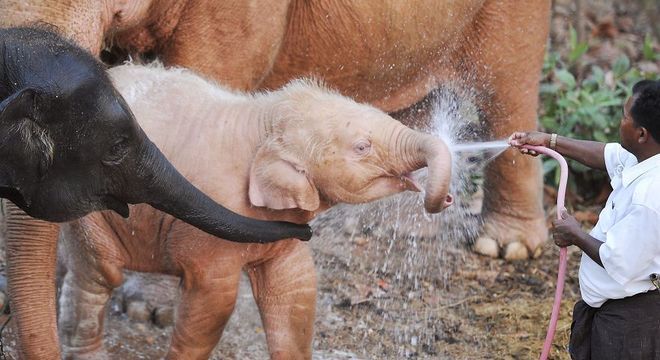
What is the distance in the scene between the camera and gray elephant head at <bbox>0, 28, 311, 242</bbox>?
422cm

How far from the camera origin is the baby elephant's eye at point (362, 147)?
15.9ft

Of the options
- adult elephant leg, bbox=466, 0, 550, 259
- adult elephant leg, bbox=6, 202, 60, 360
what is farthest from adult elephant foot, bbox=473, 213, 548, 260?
adult elephant leg, bbox=6, 202, 60, 360

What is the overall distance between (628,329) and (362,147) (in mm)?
1078

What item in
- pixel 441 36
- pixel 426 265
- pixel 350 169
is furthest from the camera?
pixel 426 265

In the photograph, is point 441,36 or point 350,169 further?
point 441,36

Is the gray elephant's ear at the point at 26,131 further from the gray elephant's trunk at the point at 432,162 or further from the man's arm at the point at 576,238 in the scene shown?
the man's arm at the point at 576,238

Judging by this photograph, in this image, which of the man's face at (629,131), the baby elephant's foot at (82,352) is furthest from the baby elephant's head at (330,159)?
the baby elephant's foot at (82,352)

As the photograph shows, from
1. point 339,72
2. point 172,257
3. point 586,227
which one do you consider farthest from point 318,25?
point 586,227

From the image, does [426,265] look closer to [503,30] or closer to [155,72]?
[503,30]

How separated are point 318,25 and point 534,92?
1.63 metres

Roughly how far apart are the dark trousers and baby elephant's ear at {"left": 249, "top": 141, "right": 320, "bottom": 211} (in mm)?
1064

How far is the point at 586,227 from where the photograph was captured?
811cm

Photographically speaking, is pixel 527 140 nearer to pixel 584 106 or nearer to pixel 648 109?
pixel 648 109

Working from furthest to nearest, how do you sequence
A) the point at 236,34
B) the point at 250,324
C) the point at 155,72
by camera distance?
the point at 250,324 → the point at 236,34 → the point at 155,72
